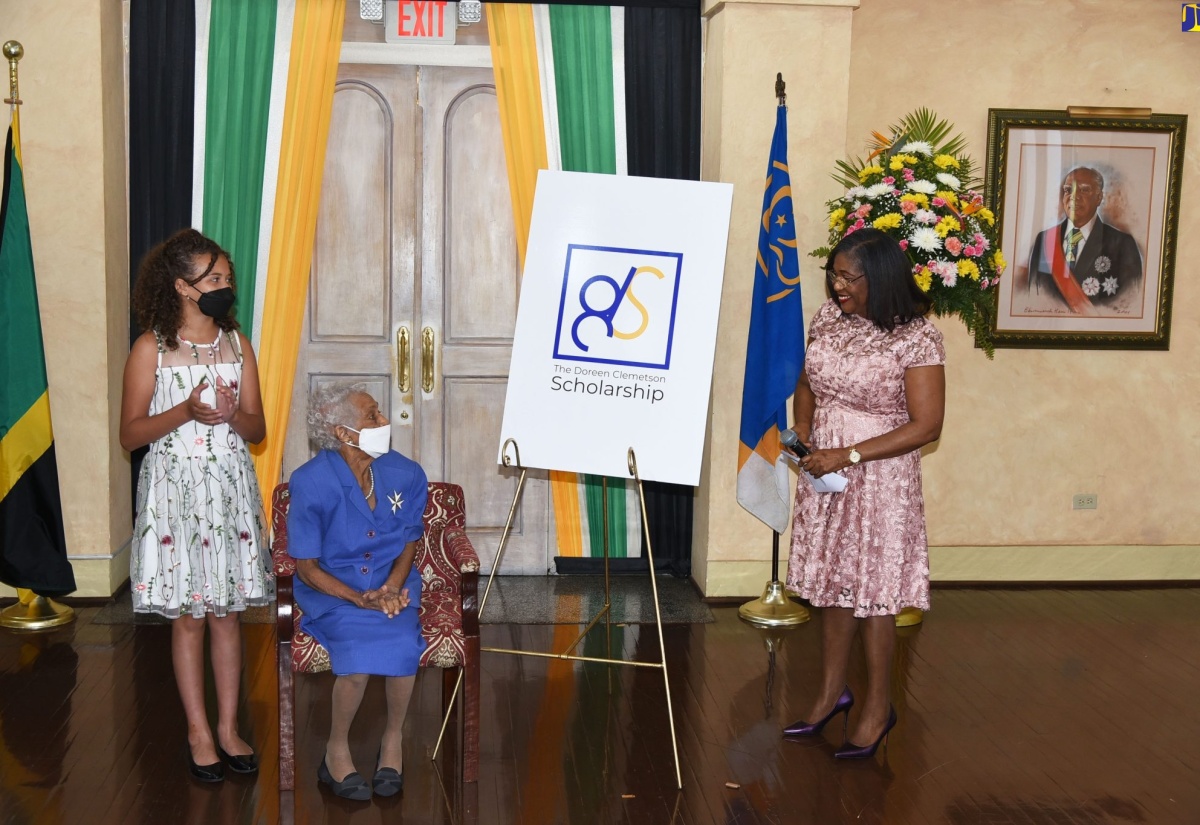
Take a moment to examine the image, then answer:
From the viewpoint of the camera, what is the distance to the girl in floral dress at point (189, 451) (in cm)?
361

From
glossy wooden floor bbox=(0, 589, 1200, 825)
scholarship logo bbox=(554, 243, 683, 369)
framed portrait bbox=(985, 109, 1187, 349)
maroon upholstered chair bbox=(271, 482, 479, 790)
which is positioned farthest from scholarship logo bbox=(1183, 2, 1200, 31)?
maroon upholstered chair bbox=(271, 482, 479, 790)

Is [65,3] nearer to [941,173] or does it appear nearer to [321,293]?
[321,293]

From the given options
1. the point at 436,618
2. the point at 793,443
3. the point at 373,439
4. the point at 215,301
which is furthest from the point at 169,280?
the point at 793,443

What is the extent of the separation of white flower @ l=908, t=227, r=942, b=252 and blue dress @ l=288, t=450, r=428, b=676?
234 centimetres

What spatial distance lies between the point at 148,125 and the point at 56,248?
745 millimetres

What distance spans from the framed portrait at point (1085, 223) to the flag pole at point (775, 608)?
4.56 ft

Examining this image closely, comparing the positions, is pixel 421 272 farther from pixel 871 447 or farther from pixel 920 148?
pixel 871 447

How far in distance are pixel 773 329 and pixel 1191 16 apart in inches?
108

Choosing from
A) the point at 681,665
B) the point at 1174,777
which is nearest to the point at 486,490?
the point at 681,665

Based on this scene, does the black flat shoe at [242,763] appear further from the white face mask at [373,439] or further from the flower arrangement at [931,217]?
the flower arrangement at [931,217]

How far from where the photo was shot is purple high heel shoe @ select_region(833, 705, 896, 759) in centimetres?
401

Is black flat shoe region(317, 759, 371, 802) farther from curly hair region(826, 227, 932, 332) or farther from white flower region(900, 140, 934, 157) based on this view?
white flower region(900, 140, 934, 157)

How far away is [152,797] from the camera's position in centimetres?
364

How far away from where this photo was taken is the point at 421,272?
6086 mm
